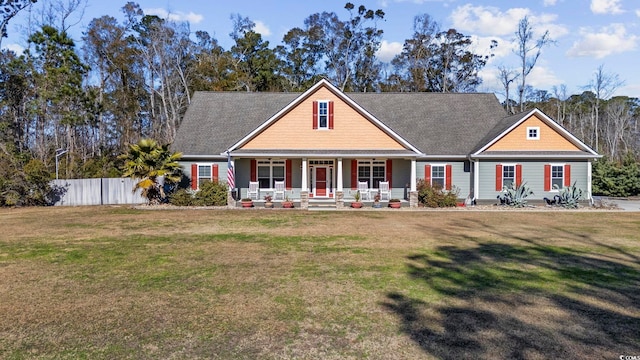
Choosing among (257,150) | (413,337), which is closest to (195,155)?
(257,150)

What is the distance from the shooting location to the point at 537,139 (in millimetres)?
22906

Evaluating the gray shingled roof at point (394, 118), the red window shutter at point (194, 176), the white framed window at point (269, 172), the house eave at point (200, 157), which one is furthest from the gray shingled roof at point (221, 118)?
the white framed window at point (269, 172)

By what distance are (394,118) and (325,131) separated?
20.1 ft

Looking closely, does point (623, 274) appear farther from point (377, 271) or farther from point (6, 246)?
point (6, 246)

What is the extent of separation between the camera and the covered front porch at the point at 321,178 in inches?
913

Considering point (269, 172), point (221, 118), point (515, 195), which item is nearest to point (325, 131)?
point (269, 172)

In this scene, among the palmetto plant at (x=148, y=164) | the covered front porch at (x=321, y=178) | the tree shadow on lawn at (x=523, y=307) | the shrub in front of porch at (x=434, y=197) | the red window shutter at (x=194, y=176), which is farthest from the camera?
the red window shutter at (x=194, y=176)

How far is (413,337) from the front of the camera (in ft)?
17.6

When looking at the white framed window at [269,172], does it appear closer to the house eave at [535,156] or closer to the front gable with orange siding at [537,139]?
the house eave at [535,156]

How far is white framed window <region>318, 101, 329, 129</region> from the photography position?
22.5 metres

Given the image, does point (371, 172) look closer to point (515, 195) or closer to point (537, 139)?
point (515, 195)

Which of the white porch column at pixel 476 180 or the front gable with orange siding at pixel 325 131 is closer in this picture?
the front gable with orange siding at pixel 325 131

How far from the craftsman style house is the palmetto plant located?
1.58m

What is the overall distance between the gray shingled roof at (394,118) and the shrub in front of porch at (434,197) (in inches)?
96.1
